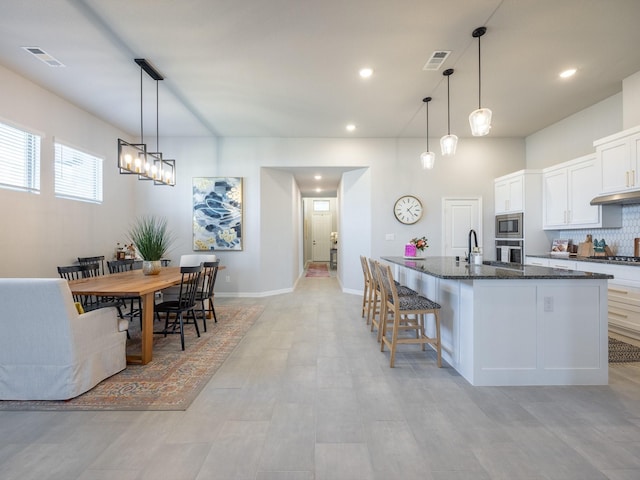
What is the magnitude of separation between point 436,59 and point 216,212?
4.39 m

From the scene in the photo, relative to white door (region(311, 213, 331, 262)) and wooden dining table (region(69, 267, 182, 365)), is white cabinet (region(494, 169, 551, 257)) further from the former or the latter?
white door (region(311, 213, 331, 262))

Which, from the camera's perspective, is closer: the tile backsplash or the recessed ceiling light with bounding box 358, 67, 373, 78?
the recessed ceiling light with bounding box 358, 67, 373, 78

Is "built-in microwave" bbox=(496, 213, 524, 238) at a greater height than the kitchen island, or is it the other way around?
A: "built-in microwave" bbox=(496, 213, 524, 238)

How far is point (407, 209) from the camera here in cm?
591

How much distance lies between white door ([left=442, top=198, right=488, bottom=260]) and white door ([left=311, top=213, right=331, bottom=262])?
7292mm

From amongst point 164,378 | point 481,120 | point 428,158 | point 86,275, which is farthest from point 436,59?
point 86,275

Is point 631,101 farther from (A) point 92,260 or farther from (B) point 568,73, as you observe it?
(A) point 92,260

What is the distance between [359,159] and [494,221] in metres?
2.89

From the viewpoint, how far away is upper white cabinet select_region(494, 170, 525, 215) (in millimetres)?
5039

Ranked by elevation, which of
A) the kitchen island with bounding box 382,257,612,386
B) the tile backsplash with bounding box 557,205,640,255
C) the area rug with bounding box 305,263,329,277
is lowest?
the area rug with bounding box 305,263,329,277

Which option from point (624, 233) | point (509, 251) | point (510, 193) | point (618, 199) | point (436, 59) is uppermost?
point (436, 59)

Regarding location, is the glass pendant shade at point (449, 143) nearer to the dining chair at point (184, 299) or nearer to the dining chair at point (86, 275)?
the dining chair at point (184, 299)

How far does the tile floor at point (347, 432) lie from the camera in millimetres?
1523

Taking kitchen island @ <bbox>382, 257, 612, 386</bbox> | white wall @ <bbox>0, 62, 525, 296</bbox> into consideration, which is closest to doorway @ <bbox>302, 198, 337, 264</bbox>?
white wall @ <bbox>0, 62, 525, 296</bbox>
